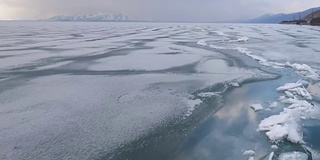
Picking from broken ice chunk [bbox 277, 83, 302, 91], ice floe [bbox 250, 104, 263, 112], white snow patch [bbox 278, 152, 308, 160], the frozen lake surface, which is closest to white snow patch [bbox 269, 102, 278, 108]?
the frozen lake surface

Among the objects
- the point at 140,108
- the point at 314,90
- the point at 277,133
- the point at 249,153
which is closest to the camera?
the point at 249,153

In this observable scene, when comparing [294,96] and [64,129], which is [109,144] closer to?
[64,129]

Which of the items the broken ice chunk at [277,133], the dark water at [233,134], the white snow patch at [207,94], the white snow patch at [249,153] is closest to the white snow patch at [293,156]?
the dark water at [233,134]

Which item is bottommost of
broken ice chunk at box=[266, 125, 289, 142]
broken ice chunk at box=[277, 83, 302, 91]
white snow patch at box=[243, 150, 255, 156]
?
white snow patch at box=[243, 150, 255, 156]

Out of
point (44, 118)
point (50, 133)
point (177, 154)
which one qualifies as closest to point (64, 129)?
point (50, 133)

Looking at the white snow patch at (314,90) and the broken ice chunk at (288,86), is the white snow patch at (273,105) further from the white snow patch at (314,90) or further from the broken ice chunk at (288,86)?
the broken ice chunk at (288,86)

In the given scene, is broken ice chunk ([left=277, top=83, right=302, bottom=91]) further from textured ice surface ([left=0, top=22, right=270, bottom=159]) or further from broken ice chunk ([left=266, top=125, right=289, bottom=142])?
broken ice chunk ([left=266, top=125, right=289, bottom=142])

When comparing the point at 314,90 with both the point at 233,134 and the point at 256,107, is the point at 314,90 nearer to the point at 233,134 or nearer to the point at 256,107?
the point at 256,107

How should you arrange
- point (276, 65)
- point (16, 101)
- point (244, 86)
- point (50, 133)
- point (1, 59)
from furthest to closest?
point (1, 59) < point (276, 65) < point (244, 86) < point (16, 101) < point (50, 133)

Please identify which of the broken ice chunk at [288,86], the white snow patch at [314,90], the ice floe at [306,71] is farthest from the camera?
the ice floe at [306,71]

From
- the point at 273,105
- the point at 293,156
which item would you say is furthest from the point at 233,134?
the point at 273,105

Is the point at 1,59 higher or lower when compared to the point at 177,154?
higher
